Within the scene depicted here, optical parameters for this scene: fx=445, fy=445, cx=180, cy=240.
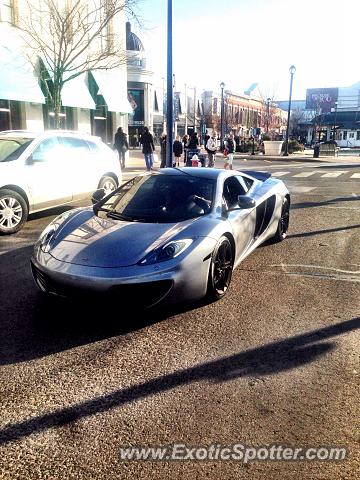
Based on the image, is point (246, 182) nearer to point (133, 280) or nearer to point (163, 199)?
point (163, 199)

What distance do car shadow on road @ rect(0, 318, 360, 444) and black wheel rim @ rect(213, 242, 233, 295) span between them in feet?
3.22

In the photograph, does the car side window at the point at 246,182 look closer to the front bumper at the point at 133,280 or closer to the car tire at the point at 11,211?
the front bumper at the point at 133,280

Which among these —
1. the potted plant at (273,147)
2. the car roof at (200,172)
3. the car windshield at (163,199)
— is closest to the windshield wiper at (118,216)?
the car windshield at (163,199)

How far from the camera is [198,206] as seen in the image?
4898mm

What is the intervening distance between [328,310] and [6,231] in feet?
17.9

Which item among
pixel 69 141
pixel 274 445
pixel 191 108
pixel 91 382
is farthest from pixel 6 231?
pixel 191 108

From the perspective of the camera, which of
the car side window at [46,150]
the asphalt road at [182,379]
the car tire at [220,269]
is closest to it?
the asphalt road at [182,379]

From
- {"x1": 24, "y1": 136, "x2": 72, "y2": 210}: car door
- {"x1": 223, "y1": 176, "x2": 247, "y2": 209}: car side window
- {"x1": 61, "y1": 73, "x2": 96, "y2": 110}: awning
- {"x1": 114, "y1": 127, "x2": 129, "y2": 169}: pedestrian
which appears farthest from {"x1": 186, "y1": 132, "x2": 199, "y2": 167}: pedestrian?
{"x1": 223, "y1": 176, "x2": 247, "y2": 209}: car side window

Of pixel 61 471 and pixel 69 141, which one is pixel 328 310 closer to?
pixel 61 471

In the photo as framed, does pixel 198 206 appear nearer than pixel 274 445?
No

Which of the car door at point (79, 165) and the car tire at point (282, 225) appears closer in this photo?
→ the car tire at point (282, 225)

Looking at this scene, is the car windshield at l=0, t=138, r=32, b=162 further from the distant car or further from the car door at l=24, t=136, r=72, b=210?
the car door at l=24, t=136, r=72, b=210

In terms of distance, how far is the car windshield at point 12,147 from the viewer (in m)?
7.89

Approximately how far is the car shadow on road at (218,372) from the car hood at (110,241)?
1.13 metres
